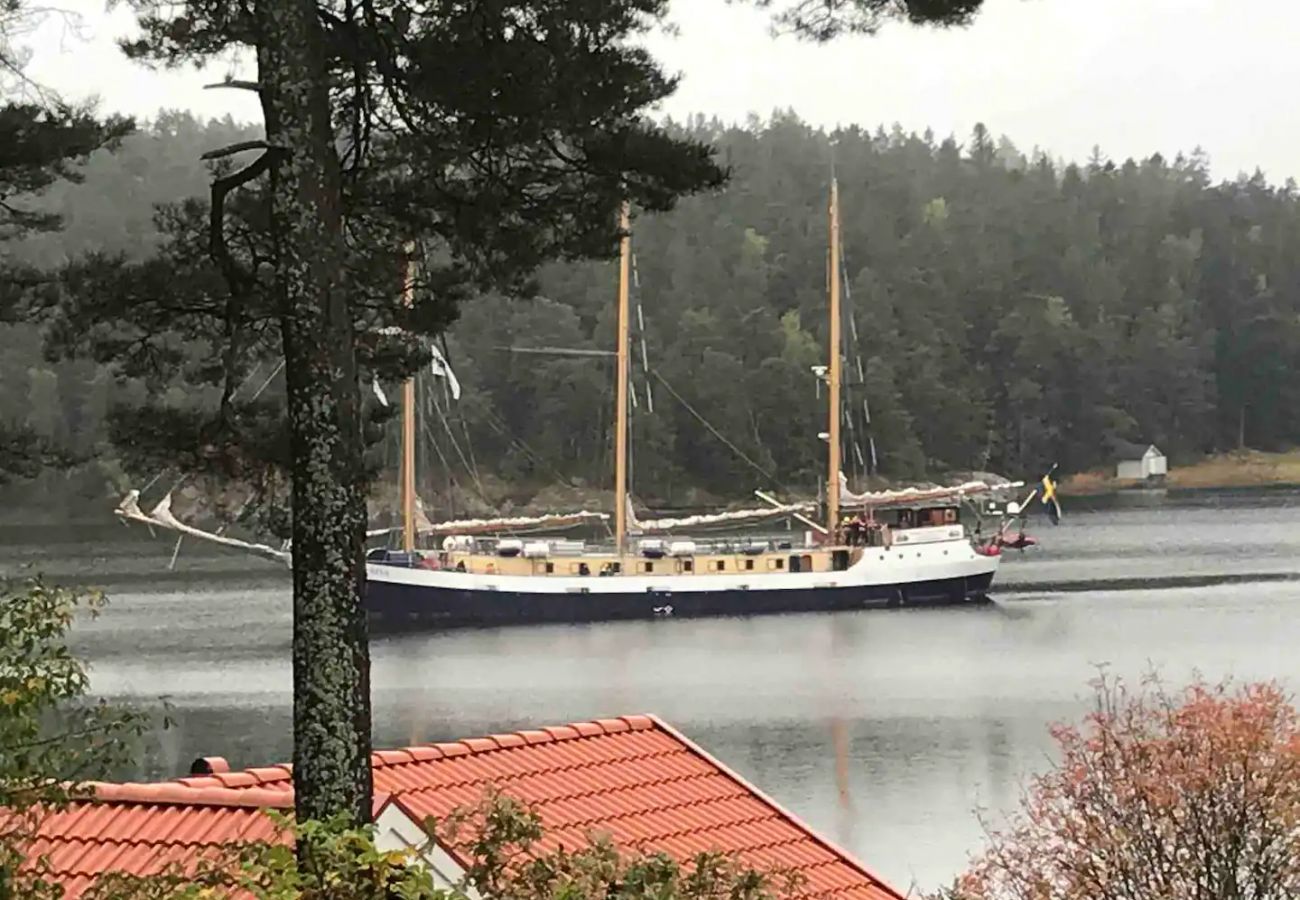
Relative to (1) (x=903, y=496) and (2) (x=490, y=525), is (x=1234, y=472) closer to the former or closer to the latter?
(1) (x=903, y=496)

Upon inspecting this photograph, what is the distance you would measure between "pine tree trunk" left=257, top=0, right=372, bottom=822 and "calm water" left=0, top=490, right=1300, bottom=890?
1214 centimetres

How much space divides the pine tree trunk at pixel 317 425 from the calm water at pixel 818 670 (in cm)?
1214

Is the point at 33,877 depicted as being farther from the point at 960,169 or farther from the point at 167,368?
the point at 960,169

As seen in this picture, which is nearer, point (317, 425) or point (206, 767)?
point (317, 425)

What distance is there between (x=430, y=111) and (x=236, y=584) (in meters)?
44.6

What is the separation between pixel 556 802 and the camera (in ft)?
23.7

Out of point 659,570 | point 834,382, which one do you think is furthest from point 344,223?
point 834,382

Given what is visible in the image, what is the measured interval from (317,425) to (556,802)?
2229mm

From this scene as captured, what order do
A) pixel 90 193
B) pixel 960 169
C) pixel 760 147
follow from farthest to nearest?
1. pixel 960 169
2. pixel 760 147
3. pixel 90 193

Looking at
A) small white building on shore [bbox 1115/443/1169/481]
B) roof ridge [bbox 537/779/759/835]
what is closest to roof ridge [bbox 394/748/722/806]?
roof ridge [bbox 537/779/759/835]

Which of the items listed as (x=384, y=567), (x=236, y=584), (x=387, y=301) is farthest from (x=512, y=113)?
(x=236, y=584)

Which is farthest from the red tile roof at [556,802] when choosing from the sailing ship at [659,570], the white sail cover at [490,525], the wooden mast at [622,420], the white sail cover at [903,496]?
the white sail cover at [903,496]

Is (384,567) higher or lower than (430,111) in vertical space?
lower

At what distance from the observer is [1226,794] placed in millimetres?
11688
